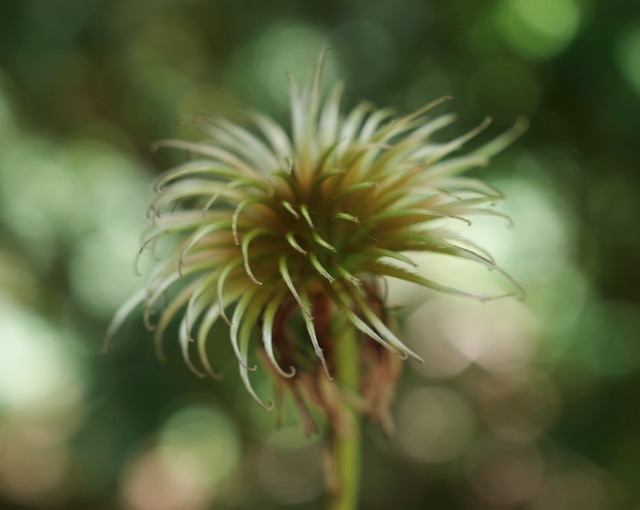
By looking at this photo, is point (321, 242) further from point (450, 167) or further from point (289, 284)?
point (450, 167)

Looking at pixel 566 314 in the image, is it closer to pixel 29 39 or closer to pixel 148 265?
pixel 148 265

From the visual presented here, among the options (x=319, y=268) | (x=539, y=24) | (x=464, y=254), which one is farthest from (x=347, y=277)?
(x=539, y=24)

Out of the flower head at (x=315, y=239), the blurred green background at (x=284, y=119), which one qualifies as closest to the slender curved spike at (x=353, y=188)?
the flower head at (x=315, y=239)

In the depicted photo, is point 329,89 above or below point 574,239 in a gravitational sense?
above

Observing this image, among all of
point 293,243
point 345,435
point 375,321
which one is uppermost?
point 293,243

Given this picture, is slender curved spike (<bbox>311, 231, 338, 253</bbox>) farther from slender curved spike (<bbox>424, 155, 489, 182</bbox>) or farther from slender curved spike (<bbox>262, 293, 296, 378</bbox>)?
slender curved spike (<bbox>424, 155, 489, 182</bbox>)

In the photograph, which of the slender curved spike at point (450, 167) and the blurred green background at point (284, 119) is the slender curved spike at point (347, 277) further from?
the blurred green background at point (284, 119)

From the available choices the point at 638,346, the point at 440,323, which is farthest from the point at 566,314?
the point at 440,323

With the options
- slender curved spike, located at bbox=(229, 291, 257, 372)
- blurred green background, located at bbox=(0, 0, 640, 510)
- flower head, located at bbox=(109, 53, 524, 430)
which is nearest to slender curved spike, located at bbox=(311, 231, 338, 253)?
flower head, located at bbox=(109, 53, 524, 430)
